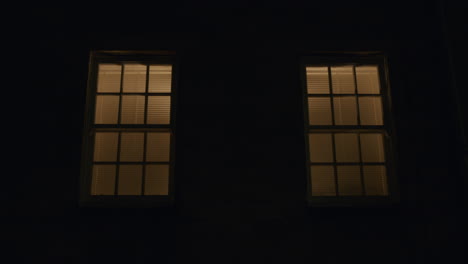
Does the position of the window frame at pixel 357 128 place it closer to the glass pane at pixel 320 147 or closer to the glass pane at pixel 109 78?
the glass pane at pixel 320 147

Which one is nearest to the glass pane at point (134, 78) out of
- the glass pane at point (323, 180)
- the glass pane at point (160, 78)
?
the glass pane at point (160, 78)

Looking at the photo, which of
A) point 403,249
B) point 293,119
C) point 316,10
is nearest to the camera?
point 403,249

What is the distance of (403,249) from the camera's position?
4.43 metres

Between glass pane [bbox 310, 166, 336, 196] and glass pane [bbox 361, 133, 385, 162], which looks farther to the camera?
glass pane [bbox 361, 133, 385, 162]

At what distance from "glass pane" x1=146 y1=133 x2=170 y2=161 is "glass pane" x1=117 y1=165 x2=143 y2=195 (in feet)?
0.65

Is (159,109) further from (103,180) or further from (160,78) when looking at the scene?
(103,180)

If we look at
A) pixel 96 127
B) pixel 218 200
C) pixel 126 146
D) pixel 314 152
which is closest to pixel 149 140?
pixel 126 146

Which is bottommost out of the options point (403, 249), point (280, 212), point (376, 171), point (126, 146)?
point (403, 249)

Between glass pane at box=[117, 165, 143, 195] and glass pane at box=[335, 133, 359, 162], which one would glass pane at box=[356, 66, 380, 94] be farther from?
glass pane at box=[117, 165, 143, 195]

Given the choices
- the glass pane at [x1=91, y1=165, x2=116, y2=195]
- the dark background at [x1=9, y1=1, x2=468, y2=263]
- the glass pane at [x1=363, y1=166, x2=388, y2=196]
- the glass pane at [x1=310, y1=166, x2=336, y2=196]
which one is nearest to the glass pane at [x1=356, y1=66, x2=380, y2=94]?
the dark background at [x1=9, y1=1, x2=468, y2=263]

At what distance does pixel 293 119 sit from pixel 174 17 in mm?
1965

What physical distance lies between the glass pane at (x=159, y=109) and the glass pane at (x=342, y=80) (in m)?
2.11

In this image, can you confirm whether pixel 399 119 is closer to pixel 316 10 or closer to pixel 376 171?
pixel 376 171

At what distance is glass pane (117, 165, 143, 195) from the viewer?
4672 millimetres
